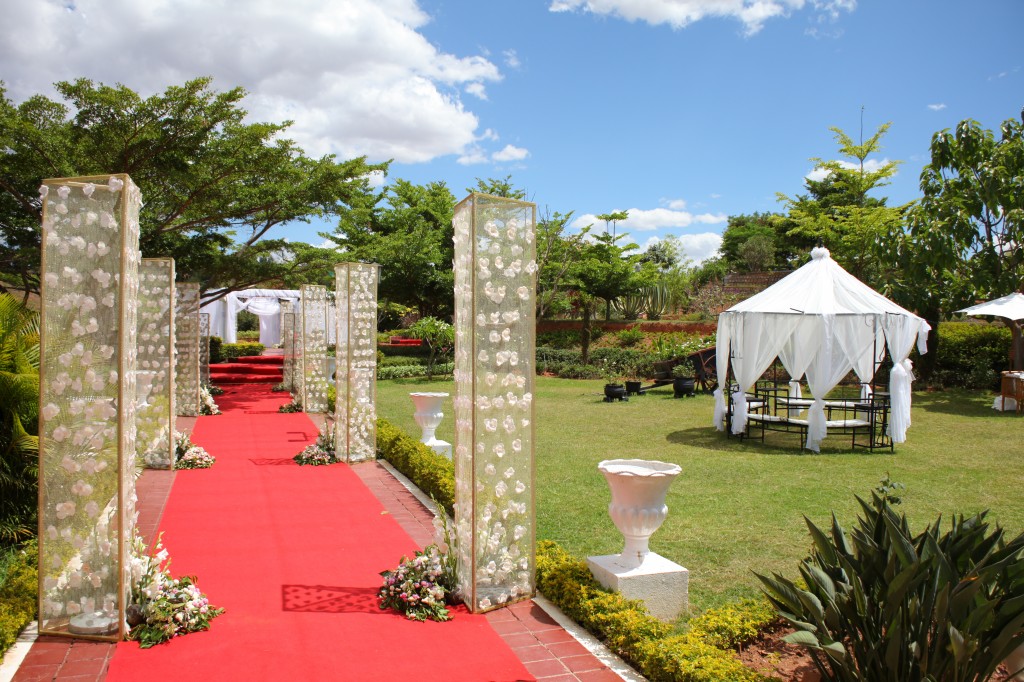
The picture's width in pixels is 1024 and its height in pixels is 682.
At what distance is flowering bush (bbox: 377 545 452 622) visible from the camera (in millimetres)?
4445

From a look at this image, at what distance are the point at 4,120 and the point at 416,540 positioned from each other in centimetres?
1061

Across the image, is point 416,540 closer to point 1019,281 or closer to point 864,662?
point 864,662

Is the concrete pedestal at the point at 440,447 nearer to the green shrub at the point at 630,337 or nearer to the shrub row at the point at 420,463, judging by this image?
the shrub row at the point at 420,463

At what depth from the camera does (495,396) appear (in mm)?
4570

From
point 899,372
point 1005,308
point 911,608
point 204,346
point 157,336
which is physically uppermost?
point 1005,308

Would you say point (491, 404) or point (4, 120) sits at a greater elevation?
point (4, 120)

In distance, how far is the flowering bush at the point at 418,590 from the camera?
4445mm

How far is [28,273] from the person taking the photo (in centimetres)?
1544

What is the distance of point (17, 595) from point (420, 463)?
4251 millimetres

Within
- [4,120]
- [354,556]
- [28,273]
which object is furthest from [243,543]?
[28,273]

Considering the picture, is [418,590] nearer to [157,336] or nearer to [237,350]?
[157,336]

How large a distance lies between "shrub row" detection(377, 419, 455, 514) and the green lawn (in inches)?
37.9

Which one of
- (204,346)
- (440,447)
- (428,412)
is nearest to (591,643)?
(440,447)

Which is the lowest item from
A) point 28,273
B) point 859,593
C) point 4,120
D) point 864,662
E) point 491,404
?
point 864,662
